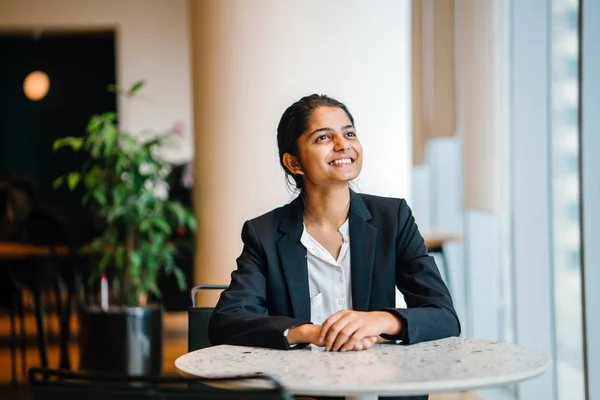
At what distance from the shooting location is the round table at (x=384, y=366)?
5.17ft

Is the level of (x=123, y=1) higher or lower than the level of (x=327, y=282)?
higher

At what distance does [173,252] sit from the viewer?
6.38m

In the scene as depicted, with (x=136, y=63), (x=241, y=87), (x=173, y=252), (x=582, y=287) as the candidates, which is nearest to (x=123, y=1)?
(x=136, y=63)

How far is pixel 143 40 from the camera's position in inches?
408

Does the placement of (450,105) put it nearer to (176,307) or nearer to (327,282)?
(176,307)

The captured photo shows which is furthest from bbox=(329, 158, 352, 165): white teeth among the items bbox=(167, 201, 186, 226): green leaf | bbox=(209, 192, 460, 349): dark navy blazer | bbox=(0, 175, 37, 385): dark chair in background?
bbox=(0, 175, 37, 385): dark chair in background

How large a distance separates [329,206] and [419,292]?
33cm

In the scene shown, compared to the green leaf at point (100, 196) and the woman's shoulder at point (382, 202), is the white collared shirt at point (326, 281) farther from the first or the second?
the green leaf at point (100, 196)

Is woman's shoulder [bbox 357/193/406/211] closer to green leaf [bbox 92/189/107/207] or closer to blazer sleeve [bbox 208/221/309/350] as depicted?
blazer sleeve [bbox 208/221/309/350]

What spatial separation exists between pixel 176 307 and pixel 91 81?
4.41m

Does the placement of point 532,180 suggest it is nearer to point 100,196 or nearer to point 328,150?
point 328,150

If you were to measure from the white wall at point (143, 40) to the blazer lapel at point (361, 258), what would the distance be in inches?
317

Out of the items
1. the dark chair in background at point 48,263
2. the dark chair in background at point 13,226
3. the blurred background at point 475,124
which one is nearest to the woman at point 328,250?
the blurred background at point 475,124

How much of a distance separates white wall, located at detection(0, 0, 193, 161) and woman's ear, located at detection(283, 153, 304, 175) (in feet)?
25.7
